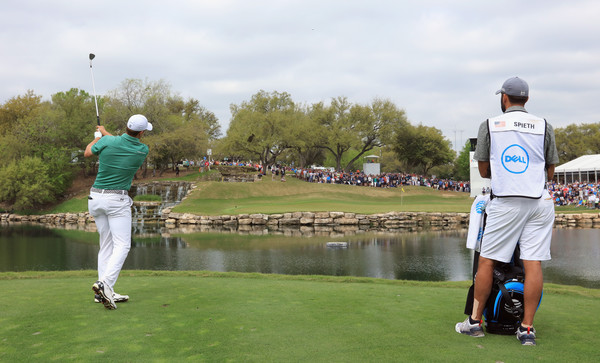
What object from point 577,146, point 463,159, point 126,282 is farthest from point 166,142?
point 577,146

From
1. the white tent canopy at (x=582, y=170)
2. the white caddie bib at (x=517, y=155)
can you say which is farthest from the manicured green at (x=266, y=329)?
the white tent canopy at (x=582, y=170)

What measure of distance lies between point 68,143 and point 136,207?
1949cm

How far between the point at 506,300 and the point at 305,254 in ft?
52.6

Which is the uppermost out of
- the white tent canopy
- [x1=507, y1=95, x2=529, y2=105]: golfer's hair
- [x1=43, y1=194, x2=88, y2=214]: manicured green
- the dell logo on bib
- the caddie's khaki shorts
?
the white tent canopy

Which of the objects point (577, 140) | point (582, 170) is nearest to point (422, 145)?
point (582, 170)

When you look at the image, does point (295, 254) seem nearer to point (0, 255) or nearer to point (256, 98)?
point (0, 255)

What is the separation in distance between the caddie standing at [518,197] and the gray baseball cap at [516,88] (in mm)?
145

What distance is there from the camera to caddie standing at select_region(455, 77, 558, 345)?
3.91 m

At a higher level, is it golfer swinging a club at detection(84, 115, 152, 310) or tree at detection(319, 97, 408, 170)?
tree at detection(319, 97, 408, 170)

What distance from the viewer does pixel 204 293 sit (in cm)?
600

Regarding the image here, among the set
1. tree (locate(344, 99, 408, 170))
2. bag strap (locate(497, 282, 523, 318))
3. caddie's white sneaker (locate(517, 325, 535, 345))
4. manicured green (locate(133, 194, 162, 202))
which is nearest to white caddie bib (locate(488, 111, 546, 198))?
bag strap (locate(497, 282, 523, 318))

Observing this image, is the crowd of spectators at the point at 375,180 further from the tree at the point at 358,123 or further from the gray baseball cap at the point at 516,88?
the gray baseball cap at the point at 516,88

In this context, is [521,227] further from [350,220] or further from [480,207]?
[350,220]

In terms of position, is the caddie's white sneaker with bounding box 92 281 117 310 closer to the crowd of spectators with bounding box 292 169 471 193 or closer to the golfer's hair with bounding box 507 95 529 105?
the golfer's hair with bounding box 507 95 529 105
